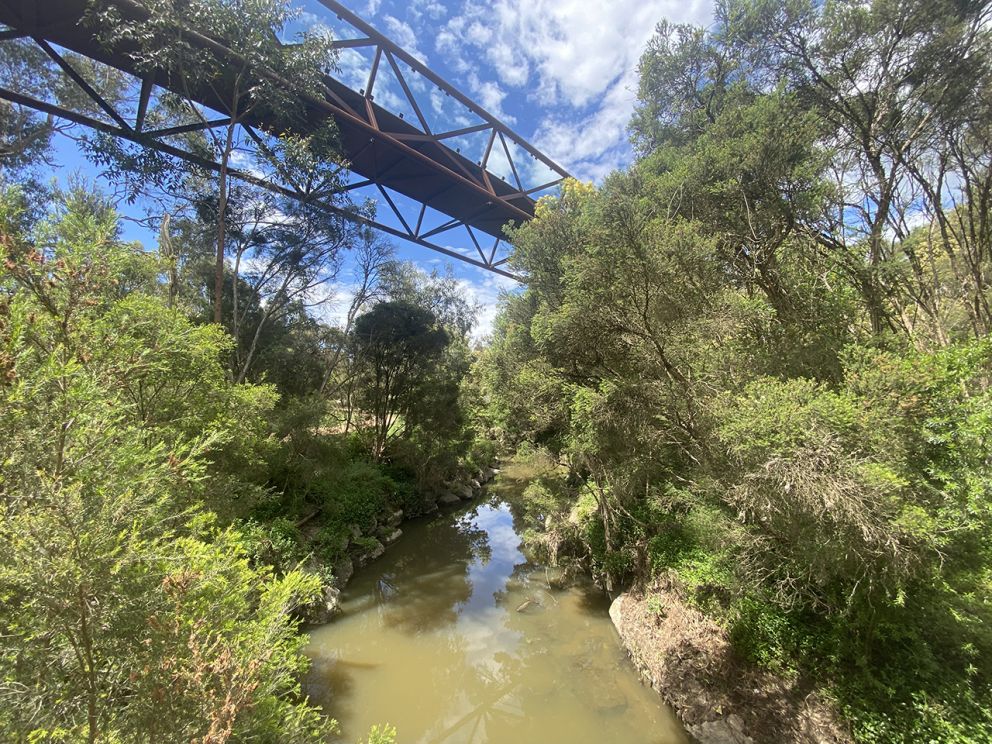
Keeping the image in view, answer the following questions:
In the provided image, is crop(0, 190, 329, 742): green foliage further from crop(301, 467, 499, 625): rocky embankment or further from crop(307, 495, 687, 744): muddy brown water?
crop(301, 467, 499, 625): rocky embankment

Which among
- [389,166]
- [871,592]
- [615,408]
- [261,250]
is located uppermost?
[389,166]

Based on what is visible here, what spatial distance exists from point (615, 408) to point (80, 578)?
25.6 feet

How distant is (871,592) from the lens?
4574mm

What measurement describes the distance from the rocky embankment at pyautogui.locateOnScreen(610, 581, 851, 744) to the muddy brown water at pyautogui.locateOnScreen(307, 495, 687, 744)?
41cm

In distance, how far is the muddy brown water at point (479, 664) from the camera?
20.7 feet

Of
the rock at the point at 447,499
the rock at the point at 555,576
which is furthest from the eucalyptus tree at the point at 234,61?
the rock at the point at 447,499

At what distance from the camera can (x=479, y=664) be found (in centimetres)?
797

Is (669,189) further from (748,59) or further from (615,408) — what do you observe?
(615,408)

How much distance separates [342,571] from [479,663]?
4.76m

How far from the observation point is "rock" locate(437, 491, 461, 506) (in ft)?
61.3

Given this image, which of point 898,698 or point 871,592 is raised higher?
point 871,592

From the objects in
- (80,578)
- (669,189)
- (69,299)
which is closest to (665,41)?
(669,189)

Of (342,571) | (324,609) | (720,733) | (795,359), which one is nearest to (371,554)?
(342,571)

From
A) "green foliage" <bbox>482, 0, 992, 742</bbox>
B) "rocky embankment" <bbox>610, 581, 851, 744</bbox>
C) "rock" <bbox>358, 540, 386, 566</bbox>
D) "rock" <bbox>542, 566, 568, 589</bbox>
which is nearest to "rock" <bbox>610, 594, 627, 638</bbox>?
"rocky embankment" <bbox>610, 581, 851, 744</bbox>
